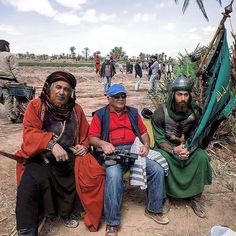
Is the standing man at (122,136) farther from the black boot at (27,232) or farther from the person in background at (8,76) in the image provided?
the person in background at (8,76)

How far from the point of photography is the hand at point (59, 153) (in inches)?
125

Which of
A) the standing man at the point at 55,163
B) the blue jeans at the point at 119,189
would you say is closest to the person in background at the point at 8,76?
the standing man at the point at 55,163

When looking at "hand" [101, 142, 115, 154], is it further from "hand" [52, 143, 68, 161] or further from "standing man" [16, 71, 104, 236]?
"hand" [52, 143, 68, 161]

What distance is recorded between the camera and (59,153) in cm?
318

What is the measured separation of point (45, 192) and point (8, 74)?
4746 millimetres

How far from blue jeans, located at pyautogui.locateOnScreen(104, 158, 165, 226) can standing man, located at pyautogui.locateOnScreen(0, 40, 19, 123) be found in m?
4.56

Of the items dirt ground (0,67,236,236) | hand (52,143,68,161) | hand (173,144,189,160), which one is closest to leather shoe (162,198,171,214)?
dirt ground (0,67,236,236)

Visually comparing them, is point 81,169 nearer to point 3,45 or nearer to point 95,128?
point 95,128

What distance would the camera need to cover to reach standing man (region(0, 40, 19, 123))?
709cm

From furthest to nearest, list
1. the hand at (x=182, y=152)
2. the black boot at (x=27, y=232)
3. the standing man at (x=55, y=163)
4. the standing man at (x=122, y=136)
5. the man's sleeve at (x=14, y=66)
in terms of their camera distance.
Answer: the man's sleeve at (x=14, y=66), the hand at (x=182, y=152), the standing man at (x=122, y=136), the standing man at (x=55, y=163), the black boot at (x=27, y=232)

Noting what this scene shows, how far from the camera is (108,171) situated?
337 centimetres

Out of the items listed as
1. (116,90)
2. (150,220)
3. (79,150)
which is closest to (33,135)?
(79,150)

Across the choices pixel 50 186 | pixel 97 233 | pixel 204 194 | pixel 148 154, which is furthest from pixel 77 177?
pixel 204 194

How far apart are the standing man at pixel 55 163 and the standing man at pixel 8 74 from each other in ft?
13.4
